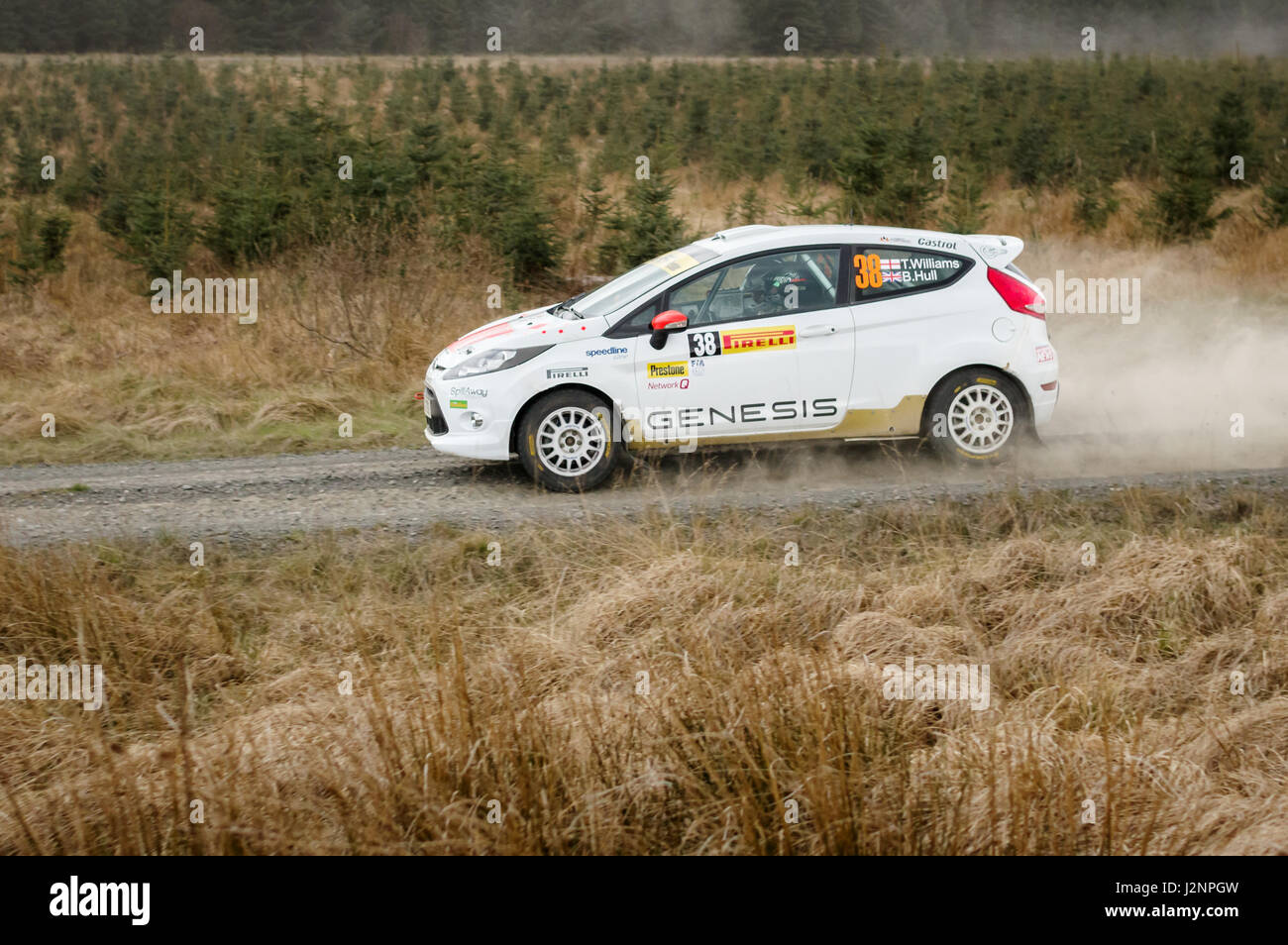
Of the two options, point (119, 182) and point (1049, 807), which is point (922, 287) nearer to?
point (1049, 807)

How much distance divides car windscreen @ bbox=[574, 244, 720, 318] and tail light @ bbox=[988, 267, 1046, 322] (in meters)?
2.21

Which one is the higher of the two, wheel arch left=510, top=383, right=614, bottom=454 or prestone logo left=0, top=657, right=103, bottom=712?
wheel arch left=510, top=383, right=614, bottom=454

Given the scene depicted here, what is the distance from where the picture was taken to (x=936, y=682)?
5168mm

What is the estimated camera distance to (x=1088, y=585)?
6.33 meters

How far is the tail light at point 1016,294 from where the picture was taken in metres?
8.60

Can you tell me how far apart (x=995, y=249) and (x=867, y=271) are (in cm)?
111

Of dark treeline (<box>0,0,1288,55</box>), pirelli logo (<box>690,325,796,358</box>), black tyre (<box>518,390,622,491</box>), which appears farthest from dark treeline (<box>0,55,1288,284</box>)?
dark treeline (<box>0,0,1288,55</box>)

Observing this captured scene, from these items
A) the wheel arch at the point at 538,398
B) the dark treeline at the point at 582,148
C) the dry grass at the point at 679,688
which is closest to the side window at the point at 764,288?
the wheel arch at the point at 538,398

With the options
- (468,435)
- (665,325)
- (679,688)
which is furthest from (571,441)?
(679,688)

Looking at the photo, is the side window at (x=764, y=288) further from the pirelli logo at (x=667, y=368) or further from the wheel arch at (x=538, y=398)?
the wheel arch at (x=538, y=398)

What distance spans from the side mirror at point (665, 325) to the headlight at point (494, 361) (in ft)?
2.52

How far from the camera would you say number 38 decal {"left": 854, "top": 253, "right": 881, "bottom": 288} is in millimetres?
8422
